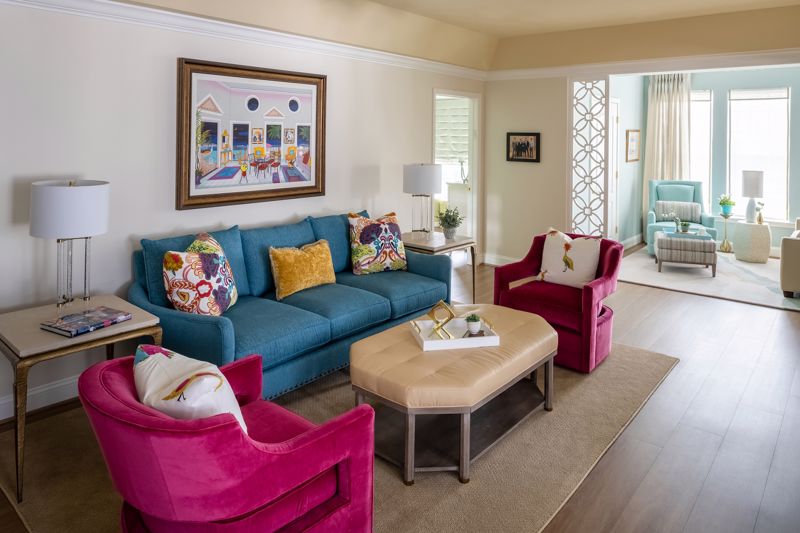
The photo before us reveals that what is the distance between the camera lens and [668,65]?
5.96 metres

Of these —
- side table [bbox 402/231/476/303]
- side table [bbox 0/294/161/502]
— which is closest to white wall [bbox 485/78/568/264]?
side table [bbox 402/231/476/303]

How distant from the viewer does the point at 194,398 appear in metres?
1.89

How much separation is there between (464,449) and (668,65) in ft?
16.2

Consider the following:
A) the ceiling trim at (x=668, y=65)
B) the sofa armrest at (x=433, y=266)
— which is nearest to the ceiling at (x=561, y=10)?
the ceiling trim at (x=668, y=65)

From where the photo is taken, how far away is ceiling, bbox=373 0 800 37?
16.7ft

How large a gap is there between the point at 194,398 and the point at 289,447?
0.36 meters

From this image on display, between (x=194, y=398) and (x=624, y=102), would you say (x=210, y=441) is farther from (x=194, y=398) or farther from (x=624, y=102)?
(x=624, y=102)

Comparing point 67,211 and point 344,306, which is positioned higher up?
point 67,211

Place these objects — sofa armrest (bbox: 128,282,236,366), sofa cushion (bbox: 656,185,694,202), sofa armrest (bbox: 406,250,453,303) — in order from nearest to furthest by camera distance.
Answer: sofa armrest (bbox: 128,282,236,366), sofa armrest (bbox: 406,250,453,303), sofa cushion (bbox: 656,185,694,202)

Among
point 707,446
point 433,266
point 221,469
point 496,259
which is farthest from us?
point 496,259

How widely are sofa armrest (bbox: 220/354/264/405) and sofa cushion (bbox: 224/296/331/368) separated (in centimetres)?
58

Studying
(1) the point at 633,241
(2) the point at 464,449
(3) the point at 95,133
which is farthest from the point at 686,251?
(3) the point at 95,133

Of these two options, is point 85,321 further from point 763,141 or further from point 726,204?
point 763,141

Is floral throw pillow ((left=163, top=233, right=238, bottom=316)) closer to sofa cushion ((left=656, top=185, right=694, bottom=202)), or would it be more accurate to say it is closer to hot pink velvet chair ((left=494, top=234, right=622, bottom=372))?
hot pink velvet chair ((left=494, top=234, right=622, bottom=372))
